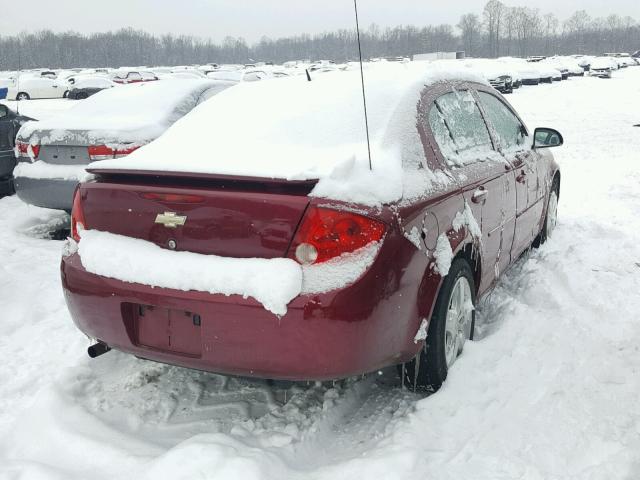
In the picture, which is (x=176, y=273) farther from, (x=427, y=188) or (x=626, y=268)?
(x=626, y=268)

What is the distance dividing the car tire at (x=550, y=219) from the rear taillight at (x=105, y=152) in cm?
381

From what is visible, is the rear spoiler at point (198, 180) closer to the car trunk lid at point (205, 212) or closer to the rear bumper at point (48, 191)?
the car trunk lid at point (205, 212)

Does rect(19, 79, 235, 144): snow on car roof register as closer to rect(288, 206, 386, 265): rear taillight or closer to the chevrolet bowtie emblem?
the chevrolet bowtie emblem

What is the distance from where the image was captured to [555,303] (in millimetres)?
4137

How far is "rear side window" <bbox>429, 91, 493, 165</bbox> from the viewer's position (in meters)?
3.31

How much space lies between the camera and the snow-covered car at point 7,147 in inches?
289

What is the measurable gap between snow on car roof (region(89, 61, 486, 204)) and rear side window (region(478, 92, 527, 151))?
0.56 m

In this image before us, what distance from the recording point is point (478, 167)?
3.54 meters

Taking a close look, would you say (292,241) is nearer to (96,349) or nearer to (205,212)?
(205,212)

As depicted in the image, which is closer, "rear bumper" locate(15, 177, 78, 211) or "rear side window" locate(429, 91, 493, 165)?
"rear side window" locate(429, 91, 493, 165)

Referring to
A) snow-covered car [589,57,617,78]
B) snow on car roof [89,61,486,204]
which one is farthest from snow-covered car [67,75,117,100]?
snow-covered car [589,57,617,78]

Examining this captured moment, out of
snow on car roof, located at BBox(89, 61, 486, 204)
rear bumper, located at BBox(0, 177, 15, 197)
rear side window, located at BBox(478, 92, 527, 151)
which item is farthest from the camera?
rear bumper, located at BBox(0, 177, 15, 197)

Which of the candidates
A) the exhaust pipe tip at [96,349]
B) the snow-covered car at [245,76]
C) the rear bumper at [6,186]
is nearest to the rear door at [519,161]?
the exhaust pipe tip at [96,349]

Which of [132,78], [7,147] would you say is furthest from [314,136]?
[132,78]
